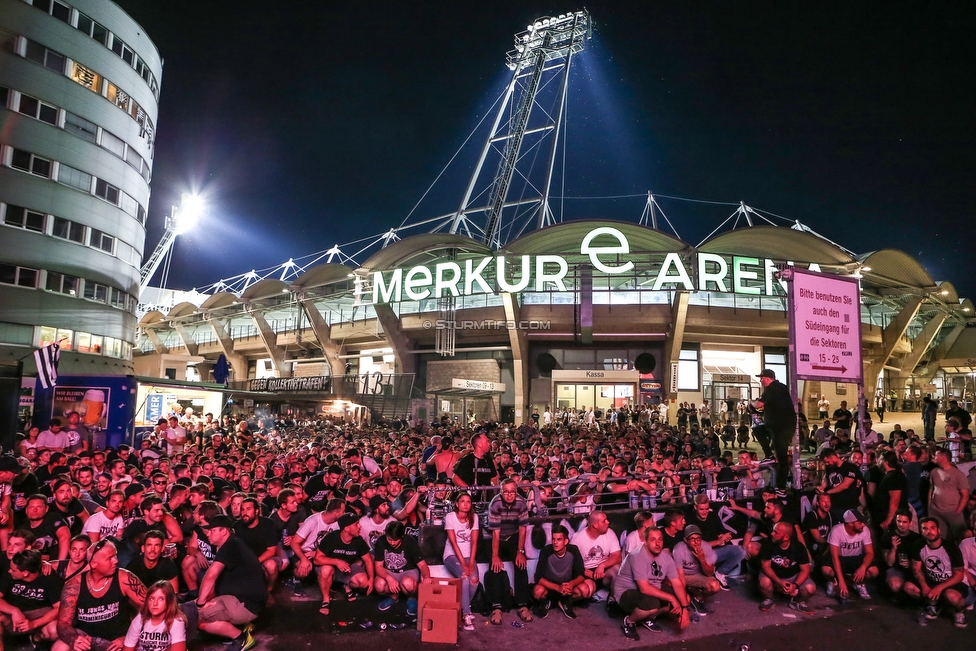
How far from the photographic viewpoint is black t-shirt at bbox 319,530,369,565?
7949 mm

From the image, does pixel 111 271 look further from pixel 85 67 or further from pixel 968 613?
pixel 968 613

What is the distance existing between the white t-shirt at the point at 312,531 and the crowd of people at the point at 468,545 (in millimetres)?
19

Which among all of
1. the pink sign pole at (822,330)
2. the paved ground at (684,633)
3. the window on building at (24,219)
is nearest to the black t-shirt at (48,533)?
the paved ground at (684,633)

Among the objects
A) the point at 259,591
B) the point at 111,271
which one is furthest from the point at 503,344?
the point at 259,591

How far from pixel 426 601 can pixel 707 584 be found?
11.7ft

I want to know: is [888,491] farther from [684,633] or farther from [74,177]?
[74,177]

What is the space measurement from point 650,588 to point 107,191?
32.8 meters

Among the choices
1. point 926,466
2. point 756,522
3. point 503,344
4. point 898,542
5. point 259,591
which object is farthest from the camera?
point 503,344

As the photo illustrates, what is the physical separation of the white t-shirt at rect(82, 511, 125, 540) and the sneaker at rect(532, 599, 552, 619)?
5.32 meters

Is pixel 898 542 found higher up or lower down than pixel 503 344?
lower down

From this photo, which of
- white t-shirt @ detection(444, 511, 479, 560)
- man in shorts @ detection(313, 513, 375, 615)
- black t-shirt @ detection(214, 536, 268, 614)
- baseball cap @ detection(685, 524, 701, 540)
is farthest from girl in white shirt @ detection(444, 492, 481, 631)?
baseball cap @ detection(685, 524, 701, 540)

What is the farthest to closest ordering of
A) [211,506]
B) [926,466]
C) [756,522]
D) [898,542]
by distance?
[926,466]
[756,522]
[898,542]
[211,506]

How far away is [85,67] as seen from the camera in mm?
29453

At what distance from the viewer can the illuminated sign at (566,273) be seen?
27047mm
